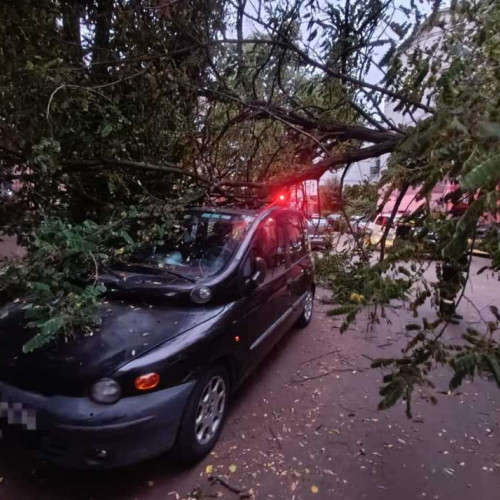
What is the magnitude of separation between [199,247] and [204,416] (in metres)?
1.45

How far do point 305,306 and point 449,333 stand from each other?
2.06 m

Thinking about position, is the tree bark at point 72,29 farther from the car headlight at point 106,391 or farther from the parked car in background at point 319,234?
Answer: the parked car in background at point 319,234

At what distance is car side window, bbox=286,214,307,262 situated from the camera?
4.99 metres

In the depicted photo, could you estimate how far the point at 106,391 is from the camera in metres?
2.44

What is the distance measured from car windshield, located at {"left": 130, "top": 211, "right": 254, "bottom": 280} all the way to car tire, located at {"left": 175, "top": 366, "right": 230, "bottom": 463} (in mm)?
825

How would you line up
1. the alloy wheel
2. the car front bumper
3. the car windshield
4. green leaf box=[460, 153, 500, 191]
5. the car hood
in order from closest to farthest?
green leaf box=[460, 153, 500, 191]
the car front bumper
the car hood
the alloy wheel
the car windshield

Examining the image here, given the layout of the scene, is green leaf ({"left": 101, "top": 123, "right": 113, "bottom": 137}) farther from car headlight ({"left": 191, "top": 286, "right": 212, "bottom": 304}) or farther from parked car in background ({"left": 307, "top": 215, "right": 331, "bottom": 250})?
parked car in background ({"left": 307, "top": 215, "right": 331, "bottom": 250})

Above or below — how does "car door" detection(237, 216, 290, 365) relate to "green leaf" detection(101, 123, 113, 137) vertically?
below

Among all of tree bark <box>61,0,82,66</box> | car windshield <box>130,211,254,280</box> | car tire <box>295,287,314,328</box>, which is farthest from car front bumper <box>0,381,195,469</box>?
car tire <box>295,287,314,328</box>

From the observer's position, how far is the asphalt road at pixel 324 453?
8.70ft

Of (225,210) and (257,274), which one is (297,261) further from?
(257,274)

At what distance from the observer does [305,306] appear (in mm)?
5848

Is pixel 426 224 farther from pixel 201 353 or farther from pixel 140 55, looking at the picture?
pixel 140 55

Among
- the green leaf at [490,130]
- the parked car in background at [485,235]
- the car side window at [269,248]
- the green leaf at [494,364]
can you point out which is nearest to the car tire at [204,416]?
the car side window at [269,248]
